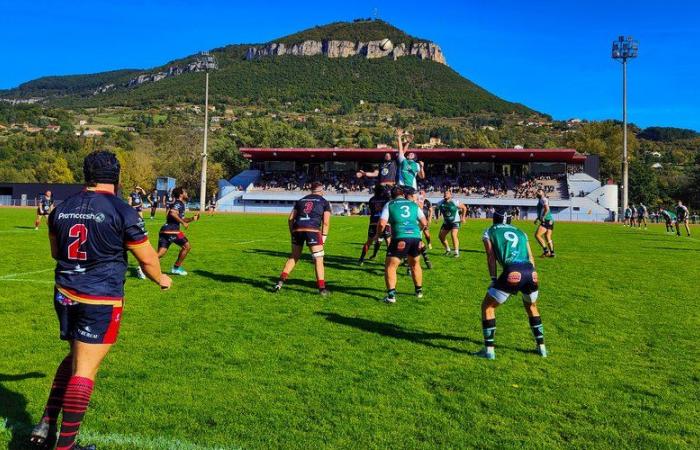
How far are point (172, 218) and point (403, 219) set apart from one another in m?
5.12

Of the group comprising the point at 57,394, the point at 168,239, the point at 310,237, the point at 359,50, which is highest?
the point at 359,50

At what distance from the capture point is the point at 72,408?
3459 mm

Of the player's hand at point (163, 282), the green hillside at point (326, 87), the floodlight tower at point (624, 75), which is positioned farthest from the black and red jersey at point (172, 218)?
the green hillside at point (326, 87)

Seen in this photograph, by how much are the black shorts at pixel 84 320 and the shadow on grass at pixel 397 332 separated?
384 centimetres

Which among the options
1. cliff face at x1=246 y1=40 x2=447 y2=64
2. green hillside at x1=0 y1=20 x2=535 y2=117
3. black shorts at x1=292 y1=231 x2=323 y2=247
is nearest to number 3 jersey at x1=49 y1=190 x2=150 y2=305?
black shorts at x1=292 y1=231 x2=323 y2=247

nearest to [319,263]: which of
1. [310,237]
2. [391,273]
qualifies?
[310,237]

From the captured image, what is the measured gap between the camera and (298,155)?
69125mm

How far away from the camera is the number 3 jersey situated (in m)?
3.49

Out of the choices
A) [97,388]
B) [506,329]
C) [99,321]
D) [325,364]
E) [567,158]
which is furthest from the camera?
[567,158]

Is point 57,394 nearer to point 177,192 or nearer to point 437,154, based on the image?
point 177,192

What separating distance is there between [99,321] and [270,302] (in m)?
5.07

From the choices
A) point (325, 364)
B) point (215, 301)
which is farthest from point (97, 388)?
point (215, 301)

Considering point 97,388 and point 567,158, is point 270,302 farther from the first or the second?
point 567,158

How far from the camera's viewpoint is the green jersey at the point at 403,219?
8.26 meters
